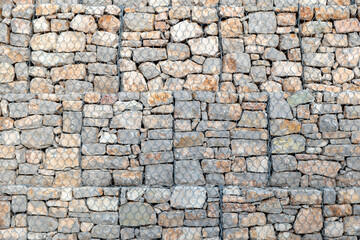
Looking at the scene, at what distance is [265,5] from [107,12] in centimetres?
189

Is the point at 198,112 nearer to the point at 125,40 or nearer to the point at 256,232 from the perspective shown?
the point at 125,40

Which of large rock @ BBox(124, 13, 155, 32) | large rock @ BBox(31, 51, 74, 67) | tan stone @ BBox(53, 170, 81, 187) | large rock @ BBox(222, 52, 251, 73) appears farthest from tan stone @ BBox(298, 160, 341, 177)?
large rock @ BBox(31, 51, 74, 67)

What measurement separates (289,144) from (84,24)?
2.75 m

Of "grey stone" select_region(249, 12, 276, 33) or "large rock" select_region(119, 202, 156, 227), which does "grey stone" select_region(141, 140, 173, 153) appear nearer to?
"large rock" select_region(119, 202, 156, 227)

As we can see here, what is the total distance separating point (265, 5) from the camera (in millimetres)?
3898

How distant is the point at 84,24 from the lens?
379 cm

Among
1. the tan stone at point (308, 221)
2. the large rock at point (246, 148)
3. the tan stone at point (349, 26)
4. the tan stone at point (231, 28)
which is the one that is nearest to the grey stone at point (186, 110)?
the large rock at point (246, 148)

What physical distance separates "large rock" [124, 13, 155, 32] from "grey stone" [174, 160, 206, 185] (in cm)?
162

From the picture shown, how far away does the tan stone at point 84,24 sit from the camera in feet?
12.4

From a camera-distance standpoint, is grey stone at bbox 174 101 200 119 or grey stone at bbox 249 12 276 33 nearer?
grey stone at bbox 174 101 200 119

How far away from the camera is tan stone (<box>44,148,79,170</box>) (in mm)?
3613

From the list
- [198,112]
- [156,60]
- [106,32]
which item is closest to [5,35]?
[106,32]

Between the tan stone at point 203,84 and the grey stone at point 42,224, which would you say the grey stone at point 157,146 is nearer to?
the tan stone at point 203,84

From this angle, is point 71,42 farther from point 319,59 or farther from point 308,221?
point 308,221
